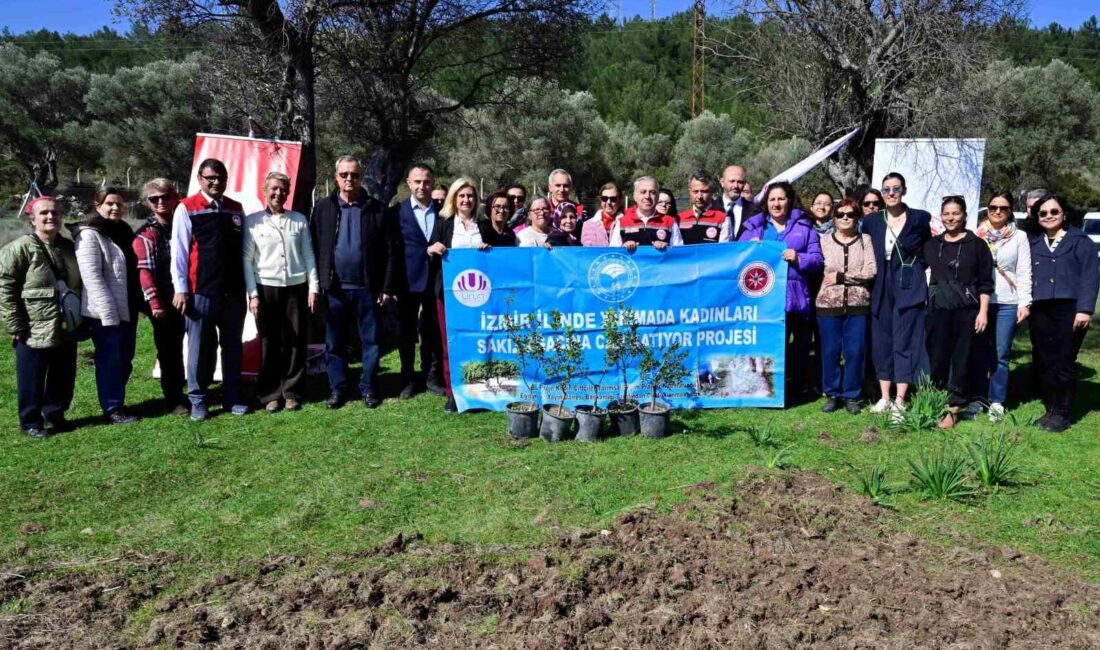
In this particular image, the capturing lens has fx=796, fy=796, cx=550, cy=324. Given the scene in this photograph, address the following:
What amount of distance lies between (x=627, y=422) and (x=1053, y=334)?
354 cm

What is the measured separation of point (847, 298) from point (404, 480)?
3.90m

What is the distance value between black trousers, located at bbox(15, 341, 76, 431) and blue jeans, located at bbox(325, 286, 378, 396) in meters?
2.00

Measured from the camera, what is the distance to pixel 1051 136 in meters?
36.4

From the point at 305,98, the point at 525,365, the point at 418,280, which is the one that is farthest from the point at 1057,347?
the point at 305,98

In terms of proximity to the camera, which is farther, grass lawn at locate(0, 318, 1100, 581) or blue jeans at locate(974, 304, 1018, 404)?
blue jeans at locate(974, 304, 1018, 404)

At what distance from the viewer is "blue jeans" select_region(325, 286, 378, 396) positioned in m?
6.92

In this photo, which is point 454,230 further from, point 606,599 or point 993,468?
point 993,468

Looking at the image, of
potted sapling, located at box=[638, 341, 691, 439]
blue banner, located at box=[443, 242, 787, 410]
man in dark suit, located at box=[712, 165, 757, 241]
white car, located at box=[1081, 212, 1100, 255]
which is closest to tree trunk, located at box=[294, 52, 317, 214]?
blue banner, located at box=[443, 242, 787, 410]

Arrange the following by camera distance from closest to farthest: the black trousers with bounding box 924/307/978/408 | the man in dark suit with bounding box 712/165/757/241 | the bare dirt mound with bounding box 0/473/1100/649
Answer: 1. the bare dirt mound with bounding box 0/473/1100/649
2. the black trousers with bounding box 924/307/978/408
3. the man in dark suit with bounding box 712/165/757/241

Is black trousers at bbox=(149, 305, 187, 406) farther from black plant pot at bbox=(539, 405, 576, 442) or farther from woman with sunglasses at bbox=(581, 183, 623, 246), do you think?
woman with sunglasses at bbox=(581, 183, 623, 246)

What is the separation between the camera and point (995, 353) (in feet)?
21.9

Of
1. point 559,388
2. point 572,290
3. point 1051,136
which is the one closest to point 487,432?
point 559,388

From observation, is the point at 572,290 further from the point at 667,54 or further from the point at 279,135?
the point at 667,54

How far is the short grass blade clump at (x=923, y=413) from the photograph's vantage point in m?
6.13
